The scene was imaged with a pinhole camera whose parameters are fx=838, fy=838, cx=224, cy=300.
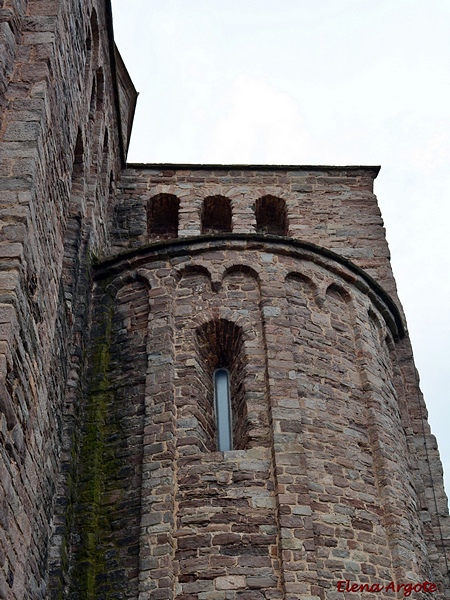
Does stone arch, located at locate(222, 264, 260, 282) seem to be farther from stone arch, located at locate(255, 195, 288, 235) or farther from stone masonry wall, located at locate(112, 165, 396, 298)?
stone arch, located at locate(255, 195, 288, 235)

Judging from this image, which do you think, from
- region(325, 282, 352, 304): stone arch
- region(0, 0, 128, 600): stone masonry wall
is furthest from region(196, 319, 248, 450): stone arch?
region(325, 282, 352, 304): stone arch

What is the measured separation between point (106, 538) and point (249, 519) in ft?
5.37

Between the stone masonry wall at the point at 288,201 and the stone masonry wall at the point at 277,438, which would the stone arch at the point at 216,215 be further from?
the stone masonry wall at the point at 277,438

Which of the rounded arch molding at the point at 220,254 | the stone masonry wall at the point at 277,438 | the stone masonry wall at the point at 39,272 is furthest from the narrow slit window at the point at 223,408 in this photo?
the stone masonry wall at the point at 39,272

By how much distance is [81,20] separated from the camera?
11.2m

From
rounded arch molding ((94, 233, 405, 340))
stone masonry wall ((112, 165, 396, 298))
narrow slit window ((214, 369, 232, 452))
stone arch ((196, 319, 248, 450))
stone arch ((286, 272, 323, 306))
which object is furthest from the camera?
stone masonry wall ((112, 165, 396, 298))

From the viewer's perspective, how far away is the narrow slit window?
1039cm

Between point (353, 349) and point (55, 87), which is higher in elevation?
point (55, 87)

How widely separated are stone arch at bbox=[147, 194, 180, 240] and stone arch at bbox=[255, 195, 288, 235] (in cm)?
152

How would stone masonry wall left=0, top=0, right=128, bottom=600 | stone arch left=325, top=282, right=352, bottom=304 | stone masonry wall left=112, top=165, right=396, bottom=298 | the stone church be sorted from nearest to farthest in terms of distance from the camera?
stone masonry wall left=0, top=0, right=128, bottom=600
the stone church
stone arch left=325, top=282, right=352, bottom=304
stone masonry wall left=112, top=165, right=396, bottom=298

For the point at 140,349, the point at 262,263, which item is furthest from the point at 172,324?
the point at 262,263

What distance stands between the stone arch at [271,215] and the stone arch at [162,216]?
1523mm

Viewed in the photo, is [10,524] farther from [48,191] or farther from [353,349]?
[353,349]

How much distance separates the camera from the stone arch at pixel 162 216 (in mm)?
15344
